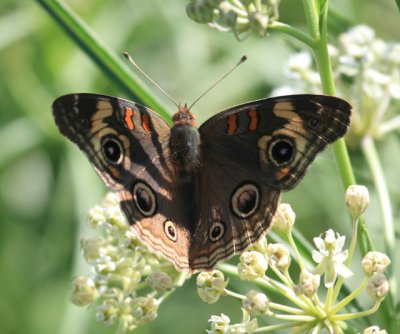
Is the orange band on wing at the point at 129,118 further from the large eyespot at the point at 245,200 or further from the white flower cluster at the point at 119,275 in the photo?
the large eyespot at the point at 245,200

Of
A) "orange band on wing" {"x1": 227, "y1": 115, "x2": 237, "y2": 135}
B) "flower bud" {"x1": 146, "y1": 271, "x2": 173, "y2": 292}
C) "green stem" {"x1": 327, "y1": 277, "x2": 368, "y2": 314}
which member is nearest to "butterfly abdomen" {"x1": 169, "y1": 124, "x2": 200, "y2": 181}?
"orange band on wing" {"x1": 227, "y1": 115, "x2": 237, "y2": 135}

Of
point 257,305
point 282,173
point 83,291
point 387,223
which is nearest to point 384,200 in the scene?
point 387,223

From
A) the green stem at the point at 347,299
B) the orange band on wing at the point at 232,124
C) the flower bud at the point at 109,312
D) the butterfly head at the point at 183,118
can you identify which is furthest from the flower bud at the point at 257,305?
A: the butterfly head at the point at 183,118

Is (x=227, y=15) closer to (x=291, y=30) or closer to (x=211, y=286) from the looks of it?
(x=291, y=30)

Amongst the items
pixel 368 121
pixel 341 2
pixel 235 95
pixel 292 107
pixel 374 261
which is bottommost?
pixel 235 95

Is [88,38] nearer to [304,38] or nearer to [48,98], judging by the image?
[304,38]

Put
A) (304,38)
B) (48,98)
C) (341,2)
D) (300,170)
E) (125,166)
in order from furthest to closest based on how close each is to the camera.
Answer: (48,98) → (341,2) → (125,166) → (300,170) → (304,38)

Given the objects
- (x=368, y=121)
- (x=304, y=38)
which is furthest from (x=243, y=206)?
(x=368, y=121)
